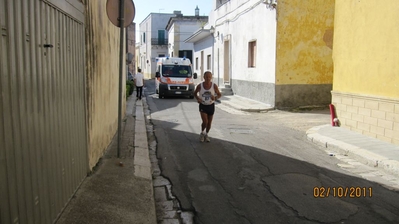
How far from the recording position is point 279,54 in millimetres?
15258

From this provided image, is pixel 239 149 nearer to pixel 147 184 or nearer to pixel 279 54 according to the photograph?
pixel 147 184

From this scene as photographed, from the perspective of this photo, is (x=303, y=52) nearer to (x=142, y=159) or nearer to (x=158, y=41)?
(x=142, y=159)

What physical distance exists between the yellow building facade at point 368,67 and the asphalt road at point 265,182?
151 centimetres

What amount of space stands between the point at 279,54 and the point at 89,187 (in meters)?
11.9

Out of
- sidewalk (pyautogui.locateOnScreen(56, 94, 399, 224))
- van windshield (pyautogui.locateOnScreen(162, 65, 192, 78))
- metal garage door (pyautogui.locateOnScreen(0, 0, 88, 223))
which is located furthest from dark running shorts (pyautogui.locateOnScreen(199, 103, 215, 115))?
van windshield (pyautogui.locateOnScreen(162, 65, 192, 78))

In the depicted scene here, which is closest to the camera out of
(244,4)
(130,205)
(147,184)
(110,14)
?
(130,205)

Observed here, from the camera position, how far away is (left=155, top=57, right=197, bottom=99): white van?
68.9 feet

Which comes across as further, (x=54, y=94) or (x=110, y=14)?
(x=110, y=14)

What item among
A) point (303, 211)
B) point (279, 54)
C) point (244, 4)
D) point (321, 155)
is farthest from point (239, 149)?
point (244, 4)

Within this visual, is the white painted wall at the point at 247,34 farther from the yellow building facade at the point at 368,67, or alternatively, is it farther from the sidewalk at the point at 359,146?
the sidewalk at the point at 359,146
